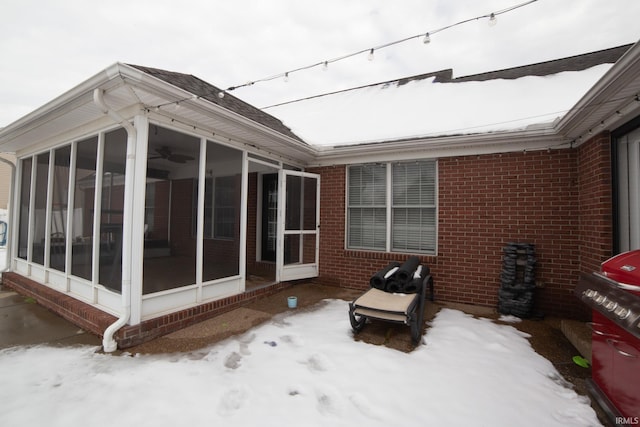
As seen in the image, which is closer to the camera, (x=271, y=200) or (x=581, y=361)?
(x=581, y=361)

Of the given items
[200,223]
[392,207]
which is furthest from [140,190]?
[392,207]

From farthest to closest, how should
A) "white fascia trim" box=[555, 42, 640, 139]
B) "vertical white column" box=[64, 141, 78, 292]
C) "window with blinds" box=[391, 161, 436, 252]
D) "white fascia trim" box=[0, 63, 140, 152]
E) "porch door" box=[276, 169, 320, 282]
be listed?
"porch door" box=[276, 169, 320, 282], "window with blinds" box=[391, 161, 436, 252], "vertical white column" box=[64, 141, 78, 292], "white fascia trim" box=[0, 63, 140, 152], "white fascia trim" box=[555, 42, 640, 139]

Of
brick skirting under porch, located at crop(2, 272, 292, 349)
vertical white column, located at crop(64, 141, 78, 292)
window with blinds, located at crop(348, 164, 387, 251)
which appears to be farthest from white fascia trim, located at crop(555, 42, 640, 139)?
vertical white column, located at crop(64, 141, 78, 292)

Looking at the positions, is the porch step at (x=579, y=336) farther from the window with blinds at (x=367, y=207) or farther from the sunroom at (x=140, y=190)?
the sunroom at (x=140, y=190)

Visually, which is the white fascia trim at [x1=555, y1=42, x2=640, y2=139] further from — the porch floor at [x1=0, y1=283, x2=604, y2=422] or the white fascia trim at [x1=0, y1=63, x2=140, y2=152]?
the white fascia trim at [x1=0, y1=63, x2=140, y2=152]

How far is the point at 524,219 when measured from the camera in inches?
178

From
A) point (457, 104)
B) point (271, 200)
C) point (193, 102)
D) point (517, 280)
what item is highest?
point (457, 104)

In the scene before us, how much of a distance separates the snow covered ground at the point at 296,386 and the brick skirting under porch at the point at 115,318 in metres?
0.31

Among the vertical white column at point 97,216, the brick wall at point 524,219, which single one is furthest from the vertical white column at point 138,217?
the brick wall at point 524,219

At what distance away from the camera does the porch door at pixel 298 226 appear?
5.50 metres

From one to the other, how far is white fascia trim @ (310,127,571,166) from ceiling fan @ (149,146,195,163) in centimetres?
257

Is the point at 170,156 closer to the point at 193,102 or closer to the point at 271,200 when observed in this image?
the point at 193,102

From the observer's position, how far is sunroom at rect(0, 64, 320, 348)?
3217mm

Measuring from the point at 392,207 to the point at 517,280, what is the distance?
7.47ft
